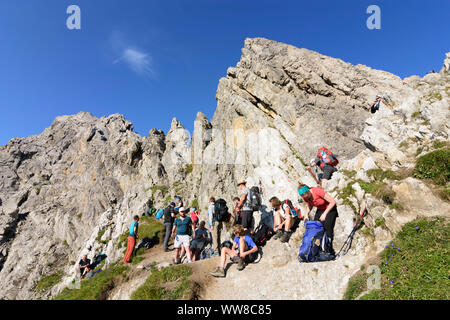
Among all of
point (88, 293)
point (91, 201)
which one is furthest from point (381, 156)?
point (91, 201)

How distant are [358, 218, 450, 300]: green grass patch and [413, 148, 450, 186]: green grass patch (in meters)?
2.57

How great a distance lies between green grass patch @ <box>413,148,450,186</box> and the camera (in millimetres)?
8320

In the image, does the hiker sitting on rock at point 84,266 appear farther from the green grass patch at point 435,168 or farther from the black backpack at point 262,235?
the green grass patch at point 435,168

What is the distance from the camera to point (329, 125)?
926 inches

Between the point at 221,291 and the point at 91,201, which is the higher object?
the point at 91,201

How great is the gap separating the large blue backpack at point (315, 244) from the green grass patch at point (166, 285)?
4.82m

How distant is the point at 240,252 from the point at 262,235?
7.57ft

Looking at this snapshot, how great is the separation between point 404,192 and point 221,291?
8.31m

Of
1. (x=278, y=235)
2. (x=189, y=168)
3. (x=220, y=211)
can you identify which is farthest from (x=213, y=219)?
(x=189, y=168)

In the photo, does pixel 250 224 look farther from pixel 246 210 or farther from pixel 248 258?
pixel 248 258

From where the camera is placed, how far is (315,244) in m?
8.25

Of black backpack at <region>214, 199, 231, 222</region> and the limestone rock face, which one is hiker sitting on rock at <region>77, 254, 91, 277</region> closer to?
the limestone rock face

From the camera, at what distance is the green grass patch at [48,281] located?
121 feet

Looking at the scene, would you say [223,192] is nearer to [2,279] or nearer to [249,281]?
[249,281]
